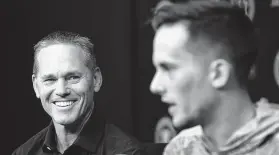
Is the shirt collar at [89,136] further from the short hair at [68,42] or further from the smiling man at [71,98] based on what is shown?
the short hair at [68,42]

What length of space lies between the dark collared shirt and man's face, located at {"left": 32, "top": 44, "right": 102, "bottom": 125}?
0.25ft

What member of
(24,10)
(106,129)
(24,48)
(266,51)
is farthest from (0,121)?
(266,51)

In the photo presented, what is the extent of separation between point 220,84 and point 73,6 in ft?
4.78

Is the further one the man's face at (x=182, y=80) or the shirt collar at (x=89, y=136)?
the shirt collar at (x=89, y=136)

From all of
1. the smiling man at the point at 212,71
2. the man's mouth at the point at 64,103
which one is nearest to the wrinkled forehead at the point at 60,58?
the man's mouth at the point at 64,103

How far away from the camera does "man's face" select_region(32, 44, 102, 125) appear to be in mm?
1769

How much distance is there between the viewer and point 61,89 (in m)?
1.78

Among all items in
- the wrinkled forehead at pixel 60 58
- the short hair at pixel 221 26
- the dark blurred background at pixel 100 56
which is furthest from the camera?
the dark blurred background at pixel 100 56

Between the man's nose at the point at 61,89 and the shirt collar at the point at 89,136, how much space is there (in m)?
0.15

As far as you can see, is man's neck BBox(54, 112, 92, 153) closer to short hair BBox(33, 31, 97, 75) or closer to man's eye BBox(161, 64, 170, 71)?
short hair BBox(33, 31, 97, 75)

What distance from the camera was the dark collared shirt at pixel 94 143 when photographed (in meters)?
1.81

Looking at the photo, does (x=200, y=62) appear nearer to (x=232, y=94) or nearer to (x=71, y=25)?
(x=232, y=94)

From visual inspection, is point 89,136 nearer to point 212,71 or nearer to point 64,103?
point 64,103

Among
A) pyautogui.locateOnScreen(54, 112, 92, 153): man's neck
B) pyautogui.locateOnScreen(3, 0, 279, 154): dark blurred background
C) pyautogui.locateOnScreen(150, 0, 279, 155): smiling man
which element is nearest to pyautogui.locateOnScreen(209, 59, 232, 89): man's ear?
pyautogui.locateOnScreen(150, 0, 279, 155): smiling man
